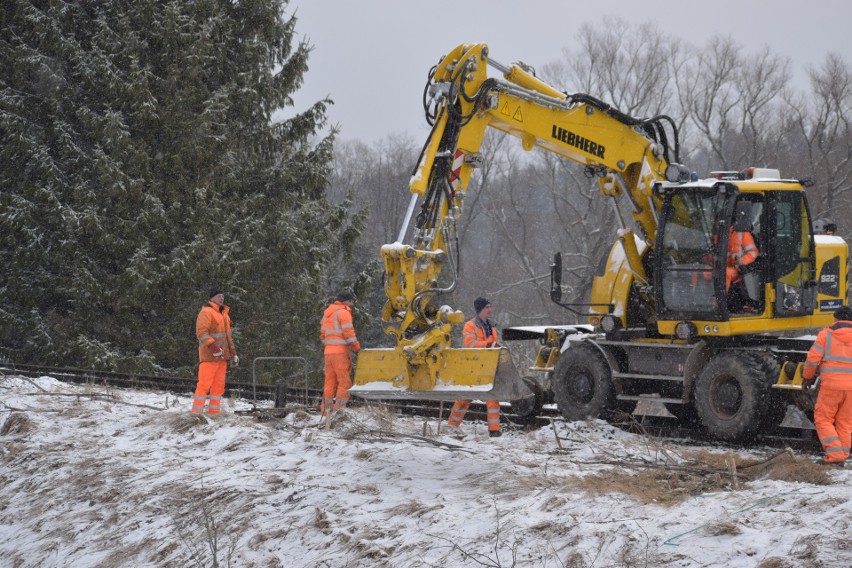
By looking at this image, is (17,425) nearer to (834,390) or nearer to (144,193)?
(834,390)

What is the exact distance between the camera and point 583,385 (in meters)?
13.6

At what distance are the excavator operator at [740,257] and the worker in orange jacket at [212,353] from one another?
6.65m

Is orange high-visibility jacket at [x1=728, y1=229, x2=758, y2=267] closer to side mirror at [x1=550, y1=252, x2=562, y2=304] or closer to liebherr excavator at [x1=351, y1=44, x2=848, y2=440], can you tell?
liebherr excavator at [x1=351, y1=44, x2=848, y2=440]

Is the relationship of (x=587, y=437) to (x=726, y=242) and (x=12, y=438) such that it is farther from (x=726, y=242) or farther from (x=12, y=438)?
(x=12, y=438)

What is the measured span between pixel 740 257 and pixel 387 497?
577 centimetres

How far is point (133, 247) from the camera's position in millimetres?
24062

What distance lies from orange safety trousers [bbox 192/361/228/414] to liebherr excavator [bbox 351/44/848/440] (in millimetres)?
3708

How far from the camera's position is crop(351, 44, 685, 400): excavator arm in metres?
10.1

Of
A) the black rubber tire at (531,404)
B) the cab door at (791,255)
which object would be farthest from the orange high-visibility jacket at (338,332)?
the cab door at (791,255)

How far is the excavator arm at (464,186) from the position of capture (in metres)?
10.1

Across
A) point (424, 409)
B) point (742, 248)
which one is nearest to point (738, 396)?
point (742, 248)

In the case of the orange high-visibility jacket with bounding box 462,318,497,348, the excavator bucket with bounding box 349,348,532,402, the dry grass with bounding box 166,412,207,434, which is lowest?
the dry grass with bounding box 166,412,207,434

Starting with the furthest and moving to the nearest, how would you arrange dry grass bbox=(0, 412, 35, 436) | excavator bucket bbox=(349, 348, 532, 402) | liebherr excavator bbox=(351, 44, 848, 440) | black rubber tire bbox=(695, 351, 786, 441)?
dry grass bbox=(0, 412, 35, 436)
black rubber tire bbox=(695, 351, 786, 441)
liebherr excavator bbox=(351, 44, 848, 440)
excavator bucket bbox=(349, 348, 532, 402)

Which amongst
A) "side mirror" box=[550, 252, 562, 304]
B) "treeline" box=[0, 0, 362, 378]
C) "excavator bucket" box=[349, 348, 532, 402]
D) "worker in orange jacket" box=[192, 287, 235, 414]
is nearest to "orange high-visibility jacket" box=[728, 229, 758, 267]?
"side mirror" box=[550, 252, 562, 304]
